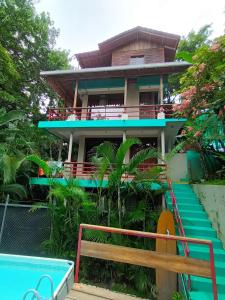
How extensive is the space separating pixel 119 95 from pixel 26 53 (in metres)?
10.4

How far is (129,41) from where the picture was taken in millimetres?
13820

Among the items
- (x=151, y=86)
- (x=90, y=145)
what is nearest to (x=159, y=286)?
(x=90, y=145)

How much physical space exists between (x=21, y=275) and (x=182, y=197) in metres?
5.84

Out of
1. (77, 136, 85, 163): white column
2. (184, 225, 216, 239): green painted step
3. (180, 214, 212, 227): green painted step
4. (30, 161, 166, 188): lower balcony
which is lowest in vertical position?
(184, 225, 216, 239): green painted step

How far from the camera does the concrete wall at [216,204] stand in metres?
5.42

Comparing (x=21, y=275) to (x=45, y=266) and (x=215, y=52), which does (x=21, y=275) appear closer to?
(x=45, y=266)

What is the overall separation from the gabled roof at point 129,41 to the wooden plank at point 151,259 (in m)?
13.5

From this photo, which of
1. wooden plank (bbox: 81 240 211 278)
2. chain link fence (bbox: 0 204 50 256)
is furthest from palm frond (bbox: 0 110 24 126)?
wooden plank (bbox: 81 240 211 278)

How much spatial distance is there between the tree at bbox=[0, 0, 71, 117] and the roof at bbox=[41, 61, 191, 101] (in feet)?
13.0

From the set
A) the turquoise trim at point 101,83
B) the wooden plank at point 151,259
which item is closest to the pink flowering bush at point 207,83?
the wooden plank at point 151,259

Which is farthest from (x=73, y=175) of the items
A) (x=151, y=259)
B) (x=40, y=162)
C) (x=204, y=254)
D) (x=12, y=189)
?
(x=151, y=259)

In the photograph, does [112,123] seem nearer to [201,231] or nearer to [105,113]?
[105,113]

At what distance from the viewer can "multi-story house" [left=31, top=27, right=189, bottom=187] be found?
10781 millimetres

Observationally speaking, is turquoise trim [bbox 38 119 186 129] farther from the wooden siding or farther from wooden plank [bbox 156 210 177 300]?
wooden plank [bbox 156 210 177 300]
